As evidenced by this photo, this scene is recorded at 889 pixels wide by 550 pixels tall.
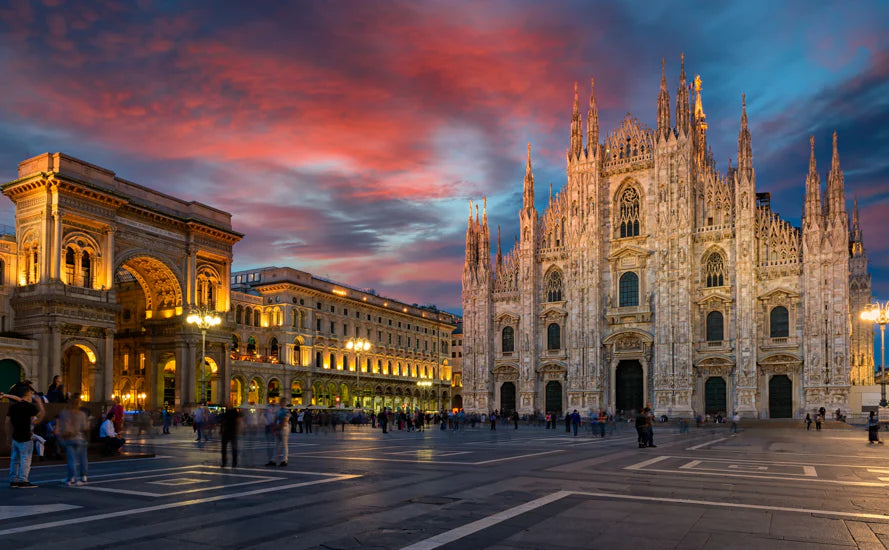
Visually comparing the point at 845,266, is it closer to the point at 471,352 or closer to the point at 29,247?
the point at 471,352

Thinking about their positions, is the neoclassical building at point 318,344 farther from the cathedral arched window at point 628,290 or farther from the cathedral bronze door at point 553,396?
the cathedral arched window at point 628,290

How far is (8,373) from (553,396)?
133 feet

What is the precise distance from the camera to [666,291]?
5703cm

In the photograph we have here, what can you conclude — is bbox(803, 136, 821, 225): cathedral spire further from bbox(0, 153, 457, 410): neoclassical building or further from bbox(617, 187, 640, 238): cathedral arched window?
bbox(0, 153, 457, 410): neoclassical building

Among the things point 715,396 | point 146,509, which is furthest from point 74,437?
point 715,396

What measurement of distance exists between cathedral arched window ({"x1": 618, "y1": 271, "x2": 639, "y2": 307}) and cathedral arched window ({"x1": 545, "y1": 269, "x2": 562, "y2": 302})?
5.40 metres

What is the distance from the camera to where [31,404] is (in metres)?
12.7

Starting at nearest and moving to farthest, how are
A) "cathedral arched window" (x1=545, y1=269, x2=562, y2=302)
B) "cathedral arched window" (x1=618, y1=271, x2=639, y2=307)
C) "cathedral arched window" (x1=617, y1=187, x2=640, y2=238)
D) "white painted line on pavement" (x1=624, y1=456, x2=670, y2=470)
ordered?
1. "white painted line on pavement" (x1=624, y1=456, x2=670, y2=470)
2. "cathedral arched window" (x1=618, y1=271, x2=639, y2=307)
3. "cathedral arched window" (x1=617, y1=187, x2=640, y2=238)
4. "cathedral arched window" (x1=545, y1=269, x2=562, y2=302)

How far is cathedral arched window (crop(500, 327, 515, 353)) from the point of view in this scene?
65.5 m

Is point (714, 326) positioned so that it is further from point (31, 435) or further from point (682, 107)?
point (31, 435)

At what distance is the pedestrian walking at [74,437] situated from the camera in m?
12.9

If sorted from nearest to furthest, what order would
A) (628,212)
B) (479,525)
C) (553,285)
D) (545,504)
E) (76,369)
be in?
(479,525) < (545,504) < (76,369) < (628,212) < (553,285)

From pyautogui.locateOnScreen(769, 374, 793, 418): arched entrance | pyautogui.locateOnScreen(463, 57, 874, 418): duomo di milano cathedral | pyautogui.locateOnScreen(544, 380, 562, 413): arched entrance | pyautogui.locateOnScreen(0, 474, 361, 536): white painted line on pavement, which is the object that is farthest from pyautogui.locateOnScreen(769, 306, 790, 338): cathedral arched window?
pyautogui.locateOnScreen(0, 474, 361, 536): white painted line on pavement

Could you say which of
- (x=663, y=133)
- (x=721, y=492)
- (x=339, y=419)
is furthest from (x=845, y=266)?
(x=721, y=492)
